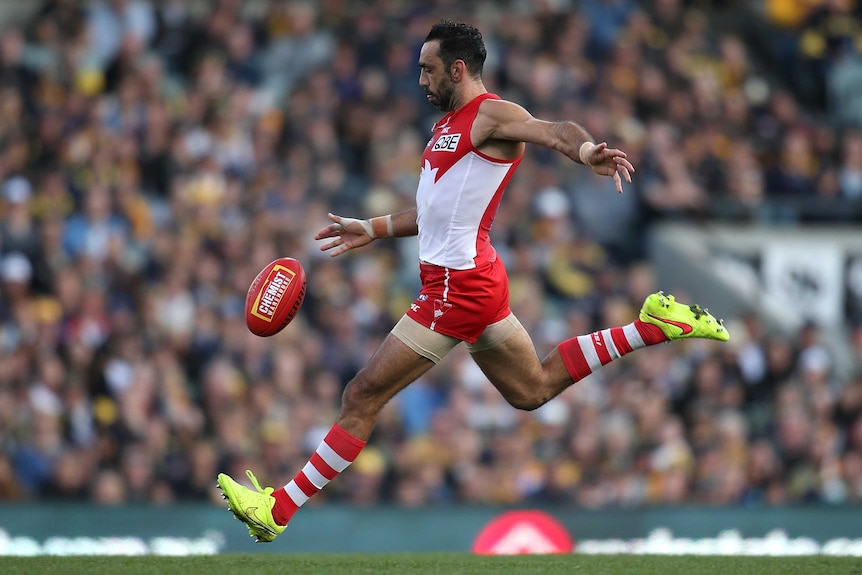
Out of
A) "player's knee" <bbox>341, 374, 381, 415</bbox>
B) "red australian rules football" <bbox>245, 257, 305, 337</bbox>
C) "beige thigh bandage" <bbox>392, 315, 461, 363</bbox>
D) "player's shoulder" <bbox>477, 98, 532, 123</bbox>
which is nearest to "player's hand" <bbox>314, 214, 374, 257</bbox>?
"red australian rules football" <bbox>245, 257, 305, 337</bbox>

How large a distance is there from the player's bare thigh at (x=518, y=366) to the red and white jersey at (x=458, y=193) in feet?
1.41

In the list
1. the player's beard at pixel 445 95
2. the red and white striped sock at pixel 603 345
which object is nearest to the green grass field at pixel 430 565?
the red and white striped sock at pixel 603 345

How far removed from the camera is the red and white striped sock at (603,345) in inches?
314

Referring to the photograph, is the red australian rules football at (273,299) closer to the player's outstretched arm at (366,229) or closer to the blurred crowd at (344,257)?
the player's outstretched arm at (366,229)

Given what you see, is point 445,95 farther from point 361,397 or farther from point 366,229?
point 361,397

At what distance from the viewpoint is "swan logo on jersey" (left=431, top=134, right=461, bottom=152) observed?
24.2 feet

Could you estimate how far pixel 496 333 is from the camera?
7.64 metres

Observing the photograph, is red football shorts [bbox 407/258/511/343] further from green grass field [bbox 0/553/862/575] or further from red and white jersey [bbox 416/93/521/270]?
green grass field [bbox 0/553/862/575]

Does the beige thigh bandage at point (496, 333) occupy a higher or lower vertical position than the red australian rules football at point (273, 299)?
lower

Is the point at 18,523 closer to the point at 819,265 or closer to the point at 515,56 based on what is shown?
the point at 515,56

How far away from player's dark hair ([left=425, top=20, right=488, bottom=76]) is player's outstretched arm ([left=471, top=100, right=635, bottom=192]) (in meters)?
0.27

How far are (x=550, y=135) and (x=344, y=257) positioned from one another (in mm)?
6893

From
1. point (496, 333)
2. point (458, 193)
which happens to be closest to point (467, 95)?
point (458, 193)

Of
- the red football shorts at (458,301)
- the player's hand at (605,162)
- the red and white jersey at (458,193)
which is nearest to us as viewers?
the player's hand at (605,162)
